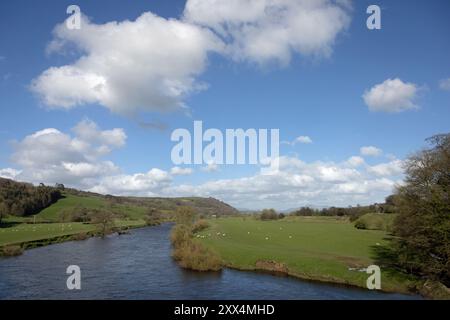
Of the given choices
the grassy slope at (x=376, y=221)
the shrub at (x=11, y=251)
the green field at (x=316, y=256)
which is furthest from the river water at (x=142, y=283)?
the grassy slope at (x=376, y=221)

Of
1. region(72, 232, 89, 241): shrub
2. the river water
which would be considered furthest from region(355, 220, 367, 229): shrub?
region(72, 232, 89, 241): shrub

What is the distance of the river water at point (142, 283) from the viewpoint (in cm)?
3601

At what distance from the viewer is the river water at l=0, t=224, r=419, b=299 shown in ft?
118

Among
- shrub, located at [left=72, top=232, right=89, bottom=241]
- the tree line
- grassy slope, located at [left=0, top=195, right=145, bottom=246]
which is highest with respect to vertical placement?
the tree line

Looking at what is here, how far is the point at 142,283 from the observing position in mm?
41375

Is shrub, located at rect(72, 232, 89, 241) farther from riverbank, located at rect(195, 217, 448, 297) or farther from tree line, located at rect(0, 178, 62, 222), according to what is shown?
tree line, located at rect(0, 178, 62, 222)

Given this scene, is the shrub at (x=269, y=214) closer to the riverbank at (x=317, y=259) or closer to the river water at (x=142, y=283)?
the riverbank at (x=317, y=259)

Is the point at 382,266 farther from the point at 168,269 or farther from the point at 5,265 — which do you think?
the point at 5,265

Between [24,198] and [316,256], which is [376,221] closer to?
[316,256]

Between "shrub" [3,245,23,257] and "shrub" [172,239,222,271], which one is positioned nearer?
"shrub" [172,239,222,271]
